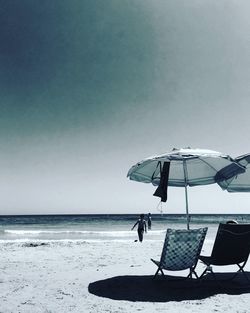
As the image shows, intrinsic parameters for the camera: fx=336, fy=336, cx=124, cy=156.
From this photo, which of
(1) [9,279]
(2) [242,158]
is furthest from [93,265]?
(2) [242,158]

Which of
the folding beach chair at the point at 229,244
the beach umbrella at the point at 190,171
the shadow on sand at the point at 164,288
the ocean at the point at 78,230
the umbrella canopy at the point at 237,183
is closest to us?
the shadow on sand at the point at 164,288

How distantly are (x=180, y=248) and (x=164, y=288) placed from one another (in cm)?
67

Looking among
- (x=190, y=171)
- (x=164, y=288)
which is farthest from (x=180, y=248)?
(x=190, y=171)

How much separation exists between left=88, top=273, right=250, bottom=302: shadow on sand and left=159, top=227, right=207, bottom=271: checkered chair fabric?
13.6 inches

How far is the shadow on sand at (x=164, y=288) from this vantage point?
484 centimetres

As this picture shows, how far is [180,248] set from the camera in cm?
547

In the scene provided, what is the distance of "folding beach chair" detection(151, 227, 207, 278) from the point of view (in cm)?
541

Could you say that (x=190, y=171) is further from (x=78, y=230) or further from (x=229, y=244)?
(x=78, y=230)

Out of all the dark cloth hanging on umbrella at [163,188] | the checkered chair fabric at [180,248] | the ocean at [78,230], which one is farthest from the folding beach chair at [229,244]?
the ocean at [78,230]

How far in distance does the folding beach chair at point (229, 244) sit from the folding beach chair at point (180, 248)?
10.1 inches

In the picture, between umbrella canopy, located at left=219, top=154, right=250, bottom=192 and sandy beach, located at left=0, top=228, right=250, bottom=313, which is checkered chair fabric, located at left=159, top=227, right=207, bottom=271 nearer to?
sandy beach, located at left=0, top=228, right=250, bottom=313

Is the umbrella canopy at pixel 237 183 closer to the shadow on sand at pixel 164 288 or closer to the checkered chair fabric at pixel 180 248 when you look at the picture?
the shadow on sand at pixel 164 288

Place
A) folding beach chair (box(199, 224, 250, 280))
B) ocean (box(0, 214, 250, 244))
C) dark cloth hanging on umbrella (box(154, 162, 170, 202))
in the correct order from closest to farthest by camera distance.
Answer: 1. folding beach chair (box(199, 224, 250, 280))
2. dark cloth hanging on umbrella (box(154, 162, 170, 202))
3. ocean (box(0, 214, 250, 244))

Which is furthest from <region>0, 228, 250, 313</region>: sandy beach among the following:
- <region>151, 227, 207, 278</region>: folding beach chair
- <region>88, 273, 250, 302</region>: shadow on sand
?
<region>151, 227, 207, 278</region>: folding beach chair
